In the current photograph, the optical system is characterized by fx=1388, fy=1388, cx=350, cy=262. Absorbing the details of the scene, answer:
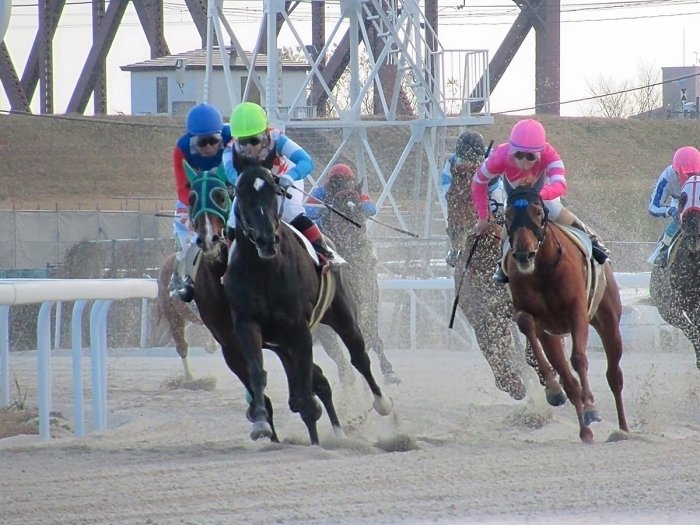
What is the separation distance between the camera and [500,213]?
1039cm

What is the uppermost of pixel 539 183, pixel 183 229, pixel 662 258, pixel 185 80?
pixel 185 80

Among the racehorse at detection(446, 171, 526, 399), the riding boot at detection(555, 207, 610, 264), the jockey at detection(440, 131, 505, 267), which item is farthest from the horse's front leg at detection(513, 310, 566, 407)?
the jockey at detection(440, 131, 505, 267)

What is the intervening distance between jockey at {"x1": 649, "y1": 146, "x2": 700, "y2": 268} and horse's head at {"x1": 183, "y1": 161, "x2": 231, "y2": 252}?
181 inches

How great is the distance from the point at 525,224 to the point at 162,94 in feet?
132

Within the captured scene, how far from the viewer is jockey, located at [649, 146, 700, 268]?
1176 centimetres

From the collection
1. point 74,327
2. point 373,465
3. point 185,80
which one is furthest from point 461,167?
point 185,80

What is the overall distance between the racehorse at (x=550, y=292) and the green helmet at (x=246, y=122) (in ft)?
5.38

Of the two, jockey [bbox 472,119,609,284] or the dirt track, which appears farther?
jockey [bbox 472,119,609,284]

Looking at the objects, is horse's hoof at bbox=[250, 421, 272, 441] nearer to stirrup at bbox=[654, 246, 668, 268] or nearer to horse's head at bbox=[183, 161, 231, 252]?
horse's head at bbox=[183, 161, 231, 252]

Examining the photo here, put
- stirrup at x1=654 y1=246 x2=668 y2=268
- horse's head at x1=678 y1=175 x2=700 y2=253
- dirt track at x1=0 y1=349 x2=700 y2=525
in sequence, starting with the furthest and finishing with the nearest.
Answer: stirrup at x1=654 y1=246 x2=668 y2=268 < horse's head at x1=678 y1=175 x2=700 y2=253 < dirt track at x1=0 y1=349 x2=700 y2=525

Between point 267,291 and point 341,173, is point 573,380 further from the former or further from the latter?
point 341,173

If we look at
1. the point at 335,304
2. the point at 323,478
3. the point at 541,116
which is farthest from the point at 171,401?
the point at 541,116

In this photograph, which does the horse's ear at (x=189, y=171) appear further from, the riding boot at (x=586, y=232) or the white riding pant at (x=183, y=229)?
the riding boot at (x=586, y=232)

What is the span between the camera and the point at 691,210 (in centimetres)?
1095
